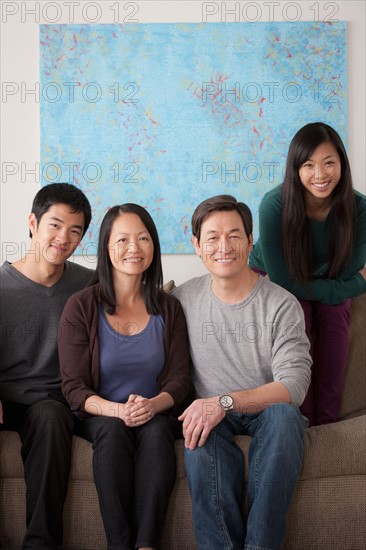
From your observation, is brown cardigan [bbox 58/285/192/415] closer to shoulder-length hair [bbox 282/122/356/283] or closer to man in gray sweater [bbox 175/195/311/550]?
man in gray sweater [bbox 175/195/311/550]

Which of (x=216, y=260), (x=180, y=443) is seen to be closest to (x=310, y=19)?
(x=216, y=260)

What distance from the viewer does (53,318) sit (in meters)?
2.25

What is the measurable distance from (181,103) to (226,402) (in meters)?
2.02

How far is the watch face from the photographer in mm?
1926

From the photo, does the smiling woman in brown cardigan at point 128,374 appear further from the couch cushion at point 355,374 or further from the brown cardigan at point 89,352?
the couch cushion at point 355,374

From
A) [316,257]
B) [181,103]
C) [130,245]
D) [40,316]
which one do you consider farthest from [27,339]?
[181,103]

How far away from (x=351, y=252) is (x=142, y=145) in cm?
145

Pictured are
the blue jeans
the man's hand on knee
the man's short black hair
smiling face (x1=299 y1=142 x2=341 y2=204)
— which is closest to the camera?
the blue jeans

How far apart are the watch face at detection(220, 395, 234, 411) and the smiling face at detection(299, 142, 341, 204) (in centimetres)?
88

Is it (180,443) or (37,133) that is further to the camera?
(37,133)

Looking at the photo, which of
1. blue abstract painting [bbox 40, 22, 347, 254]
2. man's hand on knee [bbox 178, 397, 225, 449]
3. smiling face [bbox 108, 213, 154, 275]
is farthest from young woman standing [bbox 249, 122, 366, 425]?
blue abstract painting [bbox 40, 22, 347, 254]

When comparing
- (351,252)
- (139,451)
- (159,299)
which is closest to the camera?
(139,451)

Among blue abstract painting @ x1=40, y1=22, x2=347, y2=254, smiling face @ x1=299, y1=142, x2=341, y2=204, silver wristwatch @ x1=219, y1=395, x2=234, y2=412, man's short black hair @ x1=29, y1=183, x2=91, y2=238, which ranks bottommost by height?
silver wristwatch @ x1=219, y1=395, x2=234, y2=412

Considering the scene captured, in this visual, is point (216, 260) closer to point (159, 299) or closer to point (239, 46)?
point (159, 299)
